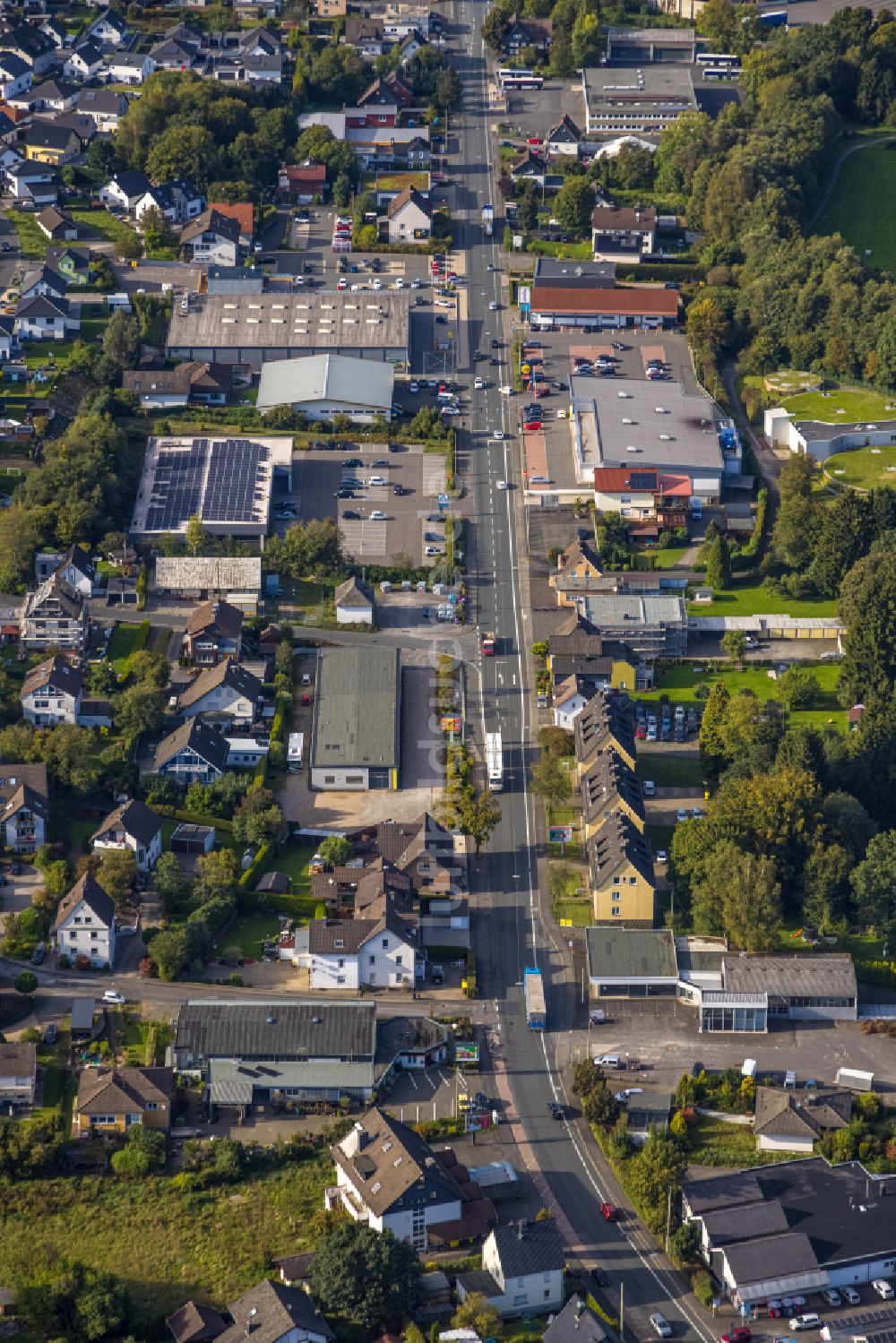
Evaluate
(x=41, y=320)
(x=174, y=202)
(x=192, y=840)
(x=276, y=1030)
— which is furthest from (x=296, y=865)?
(x=174, y=202)

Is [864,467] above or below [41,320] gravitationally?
below

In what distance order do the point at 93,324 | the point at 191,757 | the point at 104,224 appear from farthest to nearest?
the point at 104,224 → the point at 93,324 → the point at 191,757

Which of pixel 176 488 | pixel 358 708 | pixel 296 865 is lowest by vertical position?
pixel 176 488

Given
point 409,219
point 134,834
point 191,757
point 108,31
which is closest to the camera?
point 134,834

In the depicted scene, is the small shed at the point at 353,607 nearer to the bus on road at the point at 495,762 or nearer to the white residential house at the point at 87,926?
the bus on road at the point at 495,762

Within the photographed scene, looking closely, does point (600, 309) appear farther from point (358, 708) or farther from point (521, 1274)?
point (521, 1274)

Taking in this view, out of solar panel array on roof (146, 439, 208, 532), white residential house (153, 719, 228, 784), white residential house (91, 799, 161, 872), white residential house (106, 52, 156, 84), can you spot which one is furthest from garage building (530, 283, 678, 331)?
white residential house (91, 799, 161, 872)

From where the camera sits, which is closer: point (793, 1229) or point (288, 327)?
point (793, 1229)
